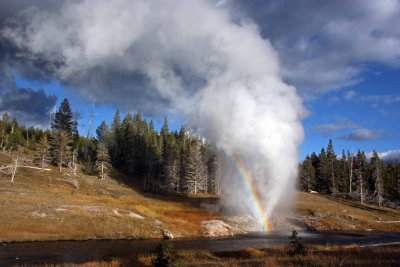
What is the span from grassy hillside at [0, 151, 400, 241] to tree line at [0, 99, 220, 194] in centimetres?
1310

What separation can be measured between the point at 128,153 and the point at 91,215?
92527 mm

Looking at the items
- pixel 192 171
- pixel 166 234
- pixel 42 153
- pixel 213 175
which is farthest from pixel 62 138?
pixel 166 234

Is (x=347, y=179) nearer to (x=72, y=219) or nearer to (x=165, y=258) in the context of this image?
(x=72, y=219)

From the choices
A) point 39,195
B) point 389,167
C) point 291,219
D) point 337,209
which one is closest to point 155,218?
point 39,195

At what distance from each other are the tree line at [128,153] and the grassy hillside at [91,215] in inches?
516

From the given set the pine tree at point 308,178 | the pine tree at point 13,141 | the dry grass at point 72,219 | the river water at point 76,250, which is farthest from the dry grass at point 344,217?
the pine tree at point 13,141

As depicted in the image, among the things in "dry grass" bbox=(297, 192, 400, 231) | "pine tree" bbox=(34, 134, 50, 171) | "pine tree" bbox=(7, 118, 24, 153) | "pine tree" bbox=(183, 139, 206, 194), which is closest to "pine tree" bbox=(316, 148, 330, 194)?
"dry grass" bbox=(297, 192, 400, 231)

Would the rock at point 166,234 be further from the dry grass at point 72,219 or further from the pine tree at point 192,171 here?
the pine tree at point 192,171

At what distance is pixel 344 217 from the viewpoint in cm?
9194

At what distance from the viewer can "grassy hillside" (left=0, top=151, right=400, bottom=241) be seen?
5159 cm

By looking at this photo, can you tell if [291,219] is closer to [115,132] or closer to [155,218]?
[155,218]

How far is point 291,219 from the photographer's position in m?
84.2

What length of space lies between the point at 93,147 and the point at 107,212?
90.4m

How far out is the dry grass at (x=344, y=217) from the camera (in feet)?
277
